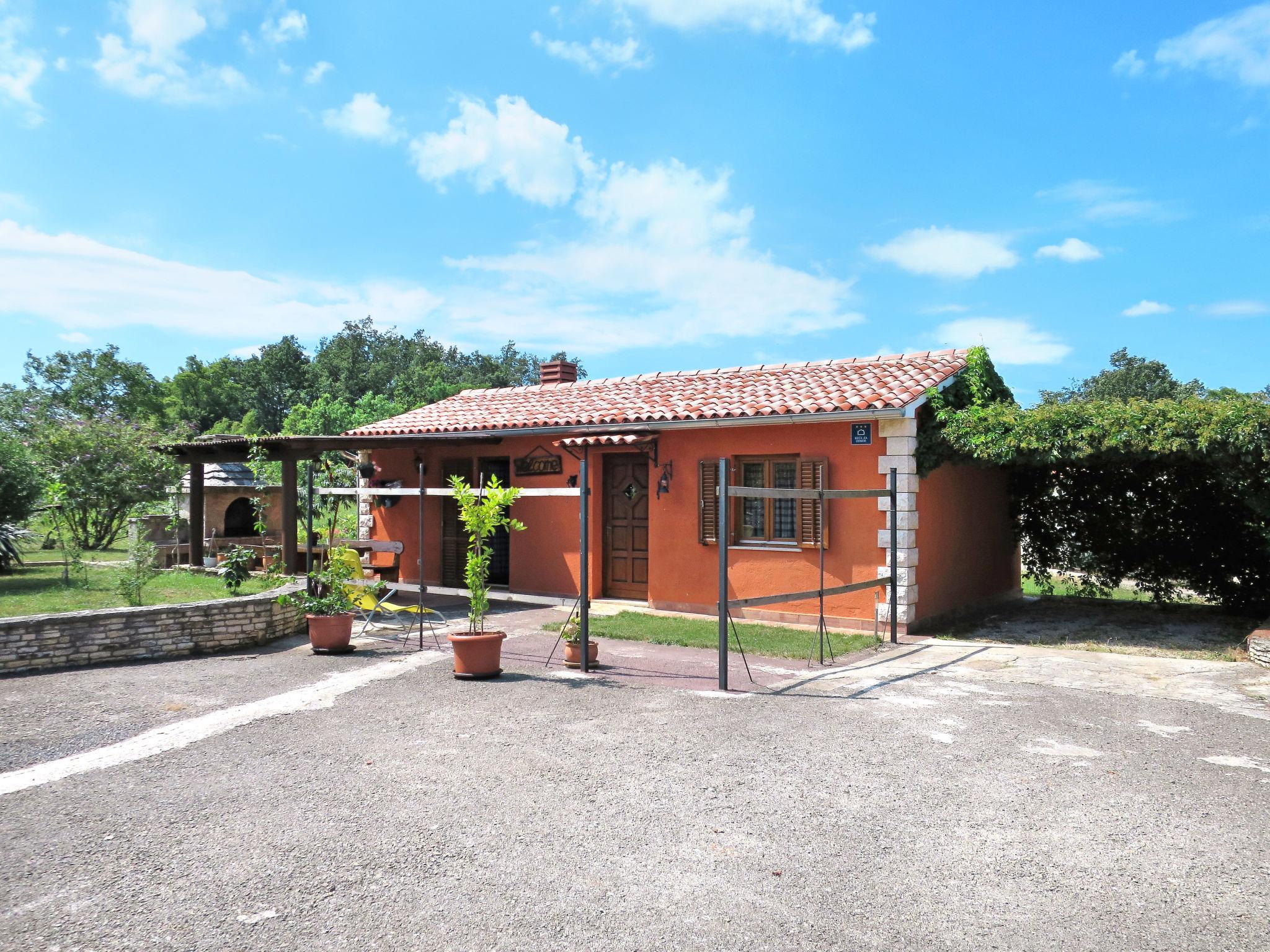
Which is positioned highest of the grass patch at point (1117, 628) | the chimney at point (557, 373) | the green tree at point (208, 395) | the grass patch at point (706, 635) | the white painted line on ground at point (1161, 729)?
the green tree at point (208, 395)

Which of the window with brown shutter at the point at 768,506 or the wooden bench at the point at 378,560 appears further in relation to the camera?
the wooden bench at the point at 378,560

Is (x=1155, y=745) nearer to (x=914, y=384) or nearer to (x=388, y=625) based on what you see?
(x=914, y=384)

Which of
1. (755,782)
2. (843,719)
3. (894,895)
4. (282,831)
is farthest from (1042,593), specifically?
(282,831)

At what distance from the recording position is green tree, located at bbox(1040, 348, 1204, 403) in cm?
3822

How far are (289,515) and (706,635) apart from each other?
18.9 ft

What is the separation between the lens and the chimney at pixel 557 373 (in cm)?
1702

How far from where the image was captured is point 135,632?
336 inches

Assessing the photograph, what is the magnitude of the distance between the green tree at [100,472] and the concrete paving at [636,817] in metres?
9.92

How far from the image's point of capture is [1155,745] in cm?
566

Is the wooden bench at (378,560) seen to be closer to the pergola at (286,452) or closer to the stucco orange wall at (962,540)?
the pergola at (286,452)

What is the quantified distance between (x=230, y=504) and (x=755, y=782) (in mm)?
17449

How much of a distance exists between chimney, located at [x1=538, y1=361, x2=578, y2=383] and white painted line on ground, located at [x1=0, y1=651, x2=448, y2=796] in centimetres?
947

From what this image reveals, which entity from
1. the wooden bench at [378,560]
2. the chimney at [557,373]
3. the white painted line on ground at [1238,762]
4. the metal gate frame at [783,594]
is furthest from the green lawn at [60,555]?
the white painted line on ground at [1238,762]

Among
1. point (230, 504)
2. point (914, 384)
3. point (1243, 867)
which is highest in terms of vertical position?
point (914, 384)
